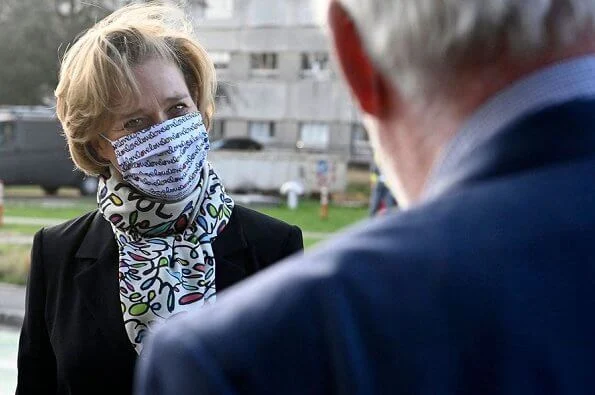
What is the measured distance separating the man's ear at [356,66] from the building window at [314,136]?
46103 mm

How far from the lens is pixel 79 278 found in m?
2.85

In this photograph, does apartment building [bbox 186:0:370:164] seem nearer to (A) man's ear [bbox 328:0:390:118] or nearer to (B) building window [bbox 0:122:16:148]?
(B) building window [bbox 0:122:16:148]

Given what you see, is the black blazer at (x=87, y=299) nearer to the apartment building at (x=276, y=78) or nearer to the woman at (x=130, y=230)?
the woman at (x=130, y=230)

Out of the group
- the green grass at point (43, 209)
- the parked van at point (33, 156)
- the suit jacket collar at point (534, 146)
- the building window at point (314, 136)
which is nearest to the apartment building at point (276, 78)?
the building window at point (314, 136)

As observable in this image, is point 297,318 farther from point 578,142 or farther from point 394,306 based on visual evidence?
point 578,142

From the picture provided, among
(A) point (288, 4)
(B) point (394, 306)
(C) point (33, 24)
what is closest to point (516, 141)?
(B) point (394, 306)

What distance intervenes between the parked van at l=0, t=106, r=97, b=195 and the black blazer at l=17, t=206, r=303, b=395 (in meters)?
26.6

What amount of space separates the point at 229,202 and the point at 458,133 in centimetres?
183

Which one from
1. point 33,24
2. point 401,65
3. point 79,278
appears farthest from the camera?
point 33,24

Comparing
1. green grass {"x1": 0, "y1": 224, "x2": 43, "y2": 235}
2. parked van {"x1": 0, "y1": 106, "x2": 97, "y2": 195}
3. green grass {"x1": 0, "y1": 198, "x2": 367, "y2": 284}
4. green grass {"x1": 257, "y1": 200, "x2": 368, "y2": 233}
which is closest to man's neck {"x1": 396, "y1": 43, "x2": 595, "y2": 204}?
green grass {"x1": 0, "y1": 198, "x2": 367, "y2": 284}

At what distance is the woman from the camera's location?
9.12 ft

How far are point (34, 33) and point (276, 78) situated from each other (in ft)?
44.8

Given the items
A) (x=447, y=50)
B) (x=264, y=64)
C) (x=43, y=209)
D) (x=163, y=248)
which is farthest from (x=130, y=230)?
(x=264, y=64)

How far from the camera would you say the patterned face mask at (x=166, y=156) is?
9.79ft
